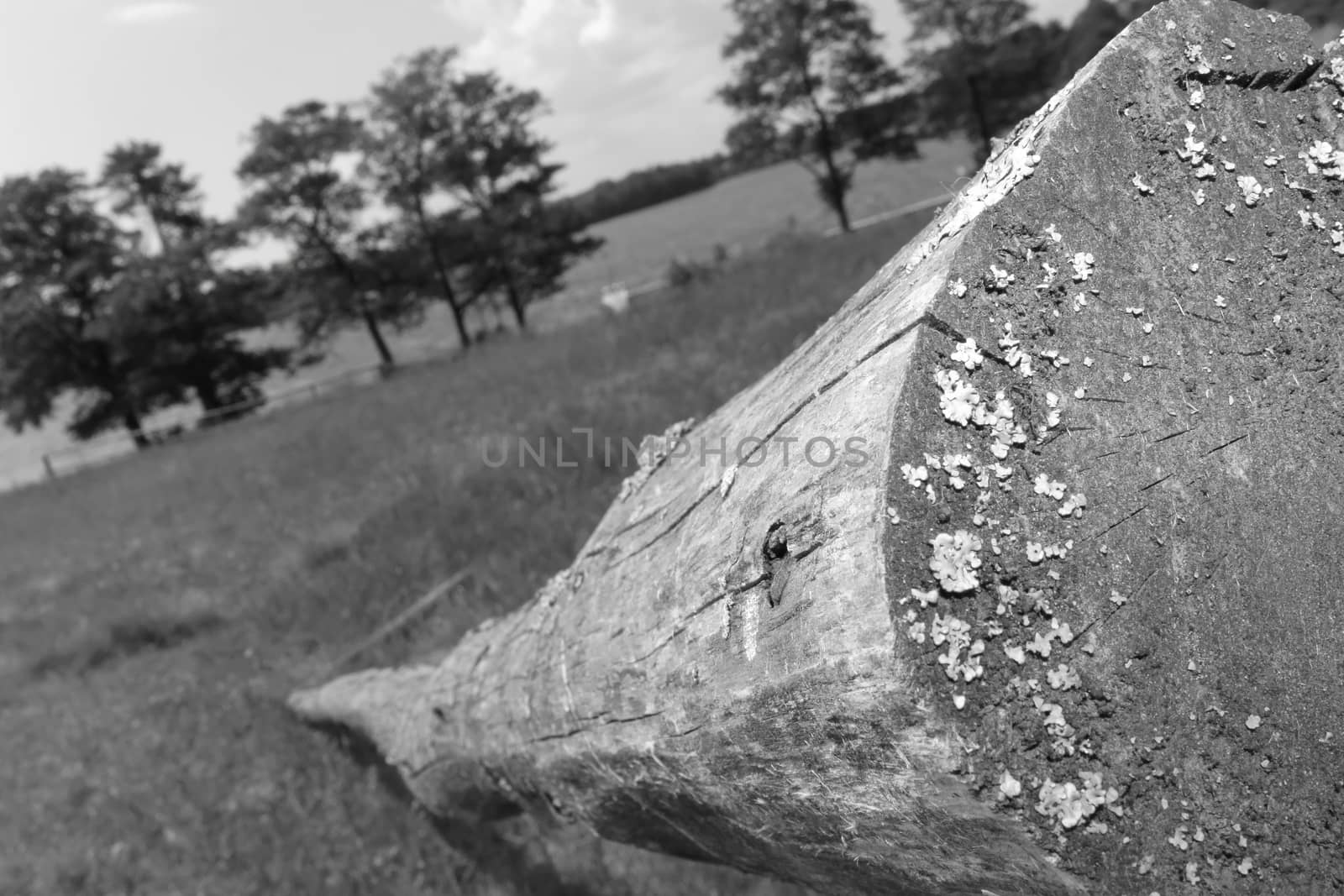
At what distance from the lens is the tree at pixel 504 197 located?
37969 millimetres

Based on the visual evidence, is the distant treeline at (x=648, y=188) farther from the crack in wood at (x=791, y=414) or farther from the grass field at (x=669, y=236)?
the crack in wood at (x=791, y=414)

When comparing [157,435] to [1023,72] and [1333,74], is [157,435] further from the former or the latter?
[1023,72]

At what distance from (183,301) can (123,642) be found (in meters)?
32.3

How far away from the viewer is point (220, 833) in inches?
193

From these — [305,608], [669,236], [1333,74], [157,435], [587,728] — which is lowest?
[305,608]

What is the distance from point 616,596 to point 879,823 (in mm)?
755

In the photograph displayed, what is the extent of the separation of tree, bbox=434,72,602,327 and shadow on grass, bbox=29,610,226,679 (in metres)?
30.7

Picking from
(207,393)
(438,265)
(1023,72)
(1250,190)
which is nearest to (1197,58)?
(1250,190)

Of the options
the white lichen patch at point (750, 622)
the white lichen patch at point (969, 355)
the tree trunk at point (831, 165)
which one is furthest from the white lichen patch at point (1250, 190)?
the tree trunk at point (831, 165)

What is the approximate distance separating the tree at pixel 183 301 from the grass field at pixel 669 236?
263cm

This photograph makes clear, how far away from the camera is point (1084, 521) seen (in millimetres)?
1062

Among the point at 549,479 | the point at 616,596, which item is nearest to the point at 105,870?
the point at 549,479

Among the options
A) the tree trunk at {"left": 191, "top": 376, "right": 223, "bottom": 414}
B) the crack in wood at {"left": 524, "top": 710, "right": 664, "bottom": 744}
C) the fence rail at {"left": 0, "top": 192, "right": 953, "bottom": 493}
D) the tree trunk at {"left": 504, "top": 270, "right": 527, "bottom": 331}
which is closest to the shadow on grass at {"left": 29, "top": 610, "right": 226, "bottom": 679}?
the crack in wood at {"left": 524, "top": 710, "right": 664, "bottom": 744}

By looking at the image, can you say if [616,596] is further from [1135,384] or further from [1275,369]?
[1275,369]
